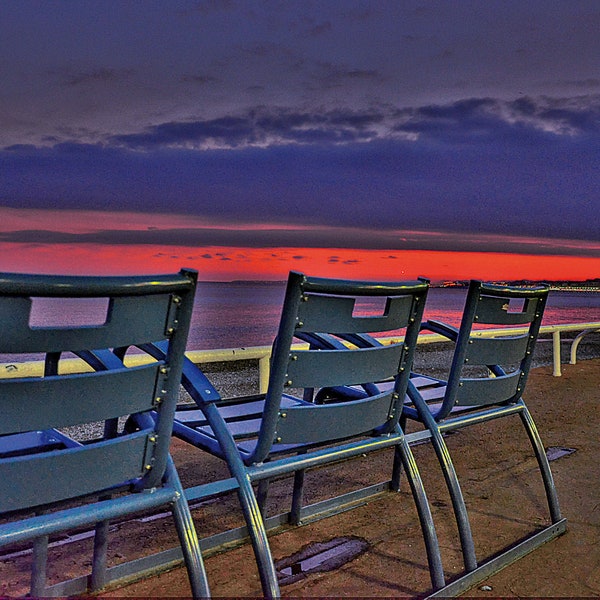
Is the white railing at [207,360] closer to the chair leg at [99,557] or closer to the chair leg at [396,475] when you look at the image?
the chair leg at [396,475]

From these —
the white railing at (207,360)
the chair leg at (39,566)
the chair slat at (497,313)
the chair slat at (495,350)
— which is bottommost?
the chair leg at (39,566)

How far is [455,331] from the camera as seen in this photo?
3549 mm

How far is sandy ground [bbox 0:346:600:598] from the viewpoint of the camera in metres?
2.86

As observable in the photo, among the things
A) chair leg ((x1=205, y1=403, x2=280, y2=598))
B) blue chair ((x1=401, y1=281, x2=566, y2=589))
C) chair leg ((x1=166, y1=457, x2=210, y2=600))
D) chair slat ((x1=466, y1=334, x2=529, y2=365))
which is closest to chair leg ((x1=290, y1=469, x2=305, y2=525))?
blue chair ((x1=401, y1=281, x2=566, y2=589))

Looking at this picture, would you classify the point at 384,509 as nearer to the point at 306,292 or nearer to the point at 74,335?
the point at 306,292

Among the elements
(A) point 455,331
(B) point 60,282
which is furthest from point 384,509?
(B) point 60,282

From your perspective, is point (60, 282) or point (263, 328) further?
point (263, 328)

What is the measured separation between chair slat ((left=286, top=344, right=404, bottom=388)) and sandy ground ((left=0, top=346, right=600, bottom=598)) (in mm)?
888

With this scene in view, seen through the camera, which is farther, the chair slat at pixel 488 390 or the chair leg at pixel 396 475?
the chair leg at pixel 396 475

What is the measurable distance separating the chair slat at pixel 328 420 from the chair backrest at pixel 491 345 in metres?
0.57

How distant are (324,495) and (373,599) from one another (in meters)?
1.28

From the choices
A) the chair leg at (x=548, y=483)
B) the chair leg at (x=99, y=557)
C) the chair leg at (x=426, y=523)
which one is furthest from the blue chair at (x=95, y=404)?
the chair leg at (x=548, y=483)

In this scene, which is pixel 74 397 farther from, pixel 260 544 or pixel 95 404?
pixel 260 544

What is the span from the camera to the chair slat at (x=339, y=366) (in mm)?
2357
